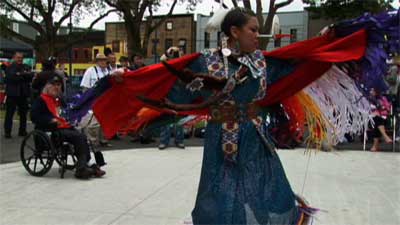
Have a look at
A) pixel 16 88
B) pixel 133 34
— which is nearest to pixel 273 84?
pixel 16 88

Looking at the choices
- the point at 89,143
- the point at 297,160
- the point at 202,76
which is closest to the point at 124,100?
the point at 202,76

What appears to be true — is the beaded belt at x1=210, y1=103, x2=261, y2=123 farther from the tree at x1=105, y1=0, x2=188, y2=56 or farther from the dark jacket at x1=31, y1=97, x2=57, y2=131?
the tree at x1=105, y1=0, x2=188, y2=56

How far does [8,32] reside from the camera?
28.1 m

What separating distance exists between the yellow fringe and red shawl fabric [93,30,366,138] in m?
0.11

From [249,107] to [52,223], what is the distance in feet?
7.84

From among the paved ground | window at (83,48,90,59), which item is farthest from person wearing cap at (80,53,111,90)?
window at (83,48,90,59)

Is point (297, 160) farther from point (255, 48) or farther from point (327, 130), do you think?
point (255, 48)

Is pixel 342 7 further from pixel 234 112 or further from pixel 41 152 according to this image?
pixel 234 112

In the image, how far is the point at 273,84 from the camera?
11.0 feet

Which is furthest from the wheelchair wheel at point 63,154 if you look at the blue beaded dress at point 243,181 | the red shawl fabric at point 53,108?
the blue beaded dress at point 243,181

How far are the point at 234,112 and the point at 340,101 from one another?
2.64ft

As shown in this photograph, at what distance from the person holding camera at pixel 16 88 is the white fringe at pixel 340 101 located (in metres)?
8.22

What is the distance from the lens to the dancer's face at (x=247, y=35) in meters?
3.09

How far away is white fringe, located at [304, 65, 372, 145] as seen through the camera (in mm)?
3418
